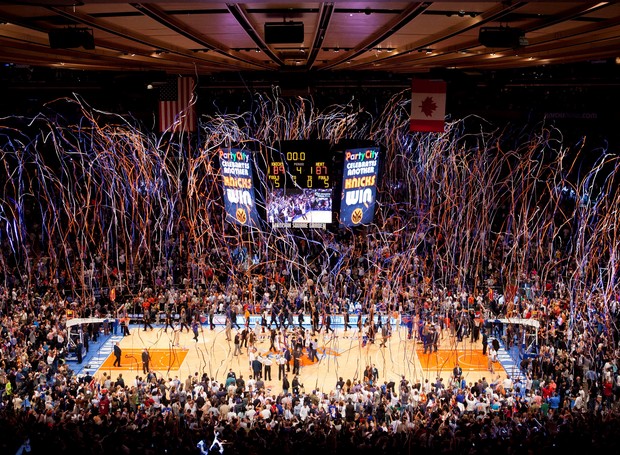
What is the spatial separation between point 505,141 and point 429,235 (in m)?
7.03

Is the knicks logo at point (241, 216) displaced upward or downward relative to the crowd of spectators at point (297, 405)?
upward

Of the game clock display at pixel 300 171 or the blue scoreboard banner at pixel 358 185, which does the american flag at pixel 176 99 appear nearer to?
the game clock display at pixel 300 171

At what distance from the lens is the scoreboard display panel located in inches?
764

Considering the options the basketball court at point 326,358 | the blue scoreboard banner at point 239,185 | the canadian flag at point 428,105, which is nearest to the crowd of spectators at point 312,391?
the basketball court at point 326,358

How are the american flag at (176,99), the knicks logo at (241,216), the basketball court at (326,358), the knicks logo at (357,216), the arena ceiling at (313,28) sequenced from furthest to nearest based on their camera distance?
the knicks logo at (241,216), the knicks logo at (357,216), the basketball court at (326,358), the american flag at (176,99), the arena ceiling at (313,28)

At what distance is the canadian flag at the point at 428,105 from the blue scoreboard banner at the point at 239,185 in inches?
237

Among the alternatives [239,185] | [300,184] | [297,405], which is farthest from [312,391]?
[239,185]

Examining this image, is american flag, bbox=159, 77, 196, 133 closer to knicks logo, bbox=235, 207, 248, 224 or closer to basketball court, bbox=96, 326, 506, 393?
knicks logo, bbox=235, 207, 248, 224

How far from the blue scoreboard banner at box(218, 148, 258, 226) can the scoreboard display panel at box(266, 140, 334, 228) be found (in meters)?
0.51

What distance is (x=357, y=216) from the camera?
2072 centimetres

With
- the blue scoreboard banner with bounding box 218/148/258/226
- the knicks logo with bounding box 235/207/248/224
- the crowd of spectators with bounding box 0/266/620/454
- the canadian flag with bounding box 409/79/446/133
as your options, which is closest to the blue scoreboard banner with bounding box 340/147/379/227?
the blue scoreboard banner with bounding box 218/148/258/226

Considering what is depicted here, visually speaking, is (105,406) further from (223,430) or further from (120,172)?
(120,172)

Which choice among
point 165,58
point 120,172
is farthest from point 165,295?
point 165,58

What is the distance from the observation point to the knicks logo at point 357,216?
20.6 metres
